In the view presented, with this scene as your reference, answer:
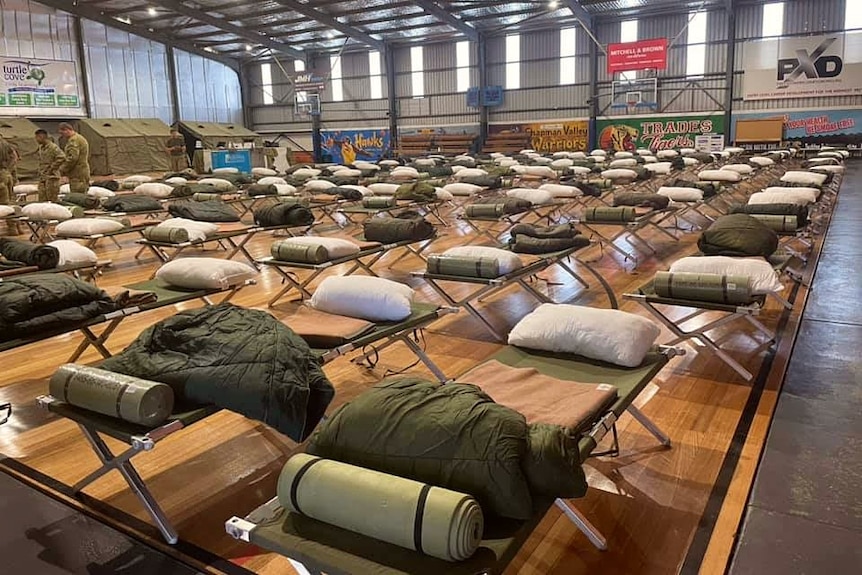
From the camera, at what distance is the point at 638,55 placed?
59.3ft

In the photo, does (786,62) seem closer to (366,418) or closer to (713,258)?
(713,258)

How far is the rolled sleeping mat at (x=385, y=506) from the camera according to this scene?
4.71ft

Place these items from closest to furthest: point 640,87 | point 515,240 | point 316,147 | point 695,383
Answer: point 695,383 → point 515,240 → point 640,87 → point 316,147

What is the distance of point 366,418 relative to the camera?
1.77m

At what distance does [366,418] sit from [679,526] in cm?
117

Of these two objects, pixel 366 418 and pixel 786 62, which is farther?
pixel 786 62

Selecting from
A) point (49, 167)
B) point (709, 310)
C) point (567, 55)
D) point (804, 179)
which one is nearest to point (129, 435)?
point (709, 310)

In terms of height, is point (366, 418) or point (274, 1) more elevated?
point (274, 1)

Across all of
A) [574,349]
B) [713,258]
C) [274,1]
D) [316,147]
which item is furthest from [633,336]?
[316,147]

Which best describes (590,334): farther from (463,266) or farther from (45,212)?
(45,212)

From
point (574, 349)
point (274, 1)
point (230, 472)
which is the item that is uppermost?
point (274, 1)

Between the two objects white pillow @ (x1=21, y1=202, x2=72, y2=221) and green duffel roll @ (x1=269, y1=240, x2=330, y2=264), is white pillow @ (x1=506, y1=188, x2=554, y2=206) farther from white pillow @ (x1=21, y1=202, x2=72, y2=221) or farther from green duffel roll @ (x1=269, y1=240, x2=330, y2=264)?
white pillow @ (x1=21, y1=202, x2=72, y2=221)

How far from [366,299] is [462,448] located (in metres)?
1.72

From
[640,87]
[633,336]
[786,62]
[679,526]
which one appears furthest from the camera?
[640,87]
